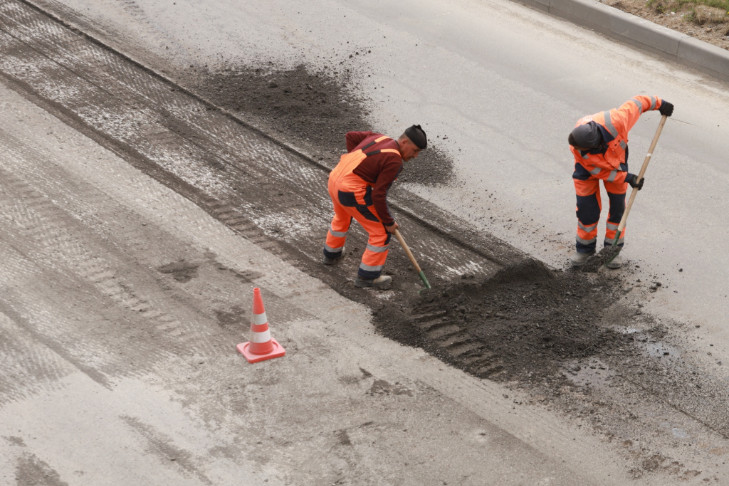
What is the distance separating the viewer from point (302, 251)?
7961 mm

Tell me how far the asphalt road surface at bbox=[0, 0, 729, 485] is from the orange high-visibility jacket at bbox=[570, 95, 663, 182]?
878mm

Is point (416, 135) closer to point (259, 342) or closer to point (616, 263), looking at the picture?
point (259, 342)

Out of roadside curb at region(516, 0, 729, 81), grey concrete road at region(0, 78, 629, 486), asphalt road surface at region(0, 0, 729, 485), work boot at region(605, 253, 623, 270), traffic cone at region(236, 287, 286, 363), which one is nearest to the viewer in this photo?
grey concrete road at region(0, 78, 629, 486)

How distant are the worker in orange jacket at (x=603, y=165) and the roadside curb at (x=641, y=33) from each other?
3.85m

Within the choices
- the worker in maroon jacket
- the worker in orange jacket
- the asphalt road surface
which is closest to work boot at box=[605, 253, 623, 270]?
the worker in orange jacket

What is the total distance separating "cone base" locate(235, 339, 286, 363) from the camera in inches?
256

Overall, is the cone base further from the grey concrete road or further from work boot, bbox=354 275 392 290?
work boot, bbox=354 275 392 290

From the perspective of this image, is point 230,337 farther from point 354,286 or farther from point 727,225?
point 727,225

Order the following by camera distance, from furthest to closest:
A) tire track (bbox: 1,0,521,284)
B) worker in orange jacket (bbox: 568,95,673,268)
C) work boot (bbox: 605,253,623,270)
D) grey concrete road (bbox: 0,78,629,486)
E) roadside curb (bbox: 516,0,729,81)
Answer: roadside curb (bbox: 516,0,729,81) → tire track (bbox: 1,0,521,284) → work boot (bbox: 605,253,623,270) → worker in orange jacket (bbox: 568,95,673,268) → grey concrete road (bbox: 0,78,629,486)

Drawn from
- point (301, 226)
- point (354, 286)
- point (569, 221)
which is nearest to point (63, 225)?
point (301, 226)

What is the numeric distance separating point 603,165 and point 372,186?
6.23ft

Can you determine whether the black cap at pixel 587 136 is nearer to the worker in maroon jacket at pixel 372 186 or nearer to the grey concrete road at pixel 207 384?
the worker in maroon jacket at pixel 372 186

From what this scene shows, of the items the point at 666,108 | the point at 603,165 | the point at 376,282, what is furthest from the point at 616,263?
the point at 376,282

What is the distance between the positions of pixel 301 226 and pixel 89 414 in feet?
9.79
